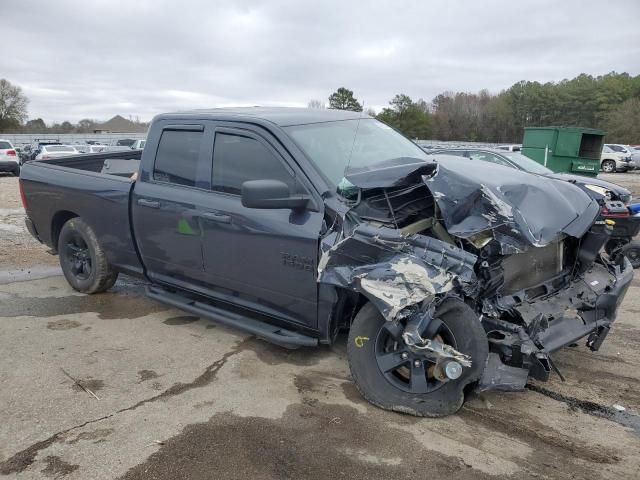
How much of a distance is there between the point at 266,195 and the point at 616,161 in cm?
3376

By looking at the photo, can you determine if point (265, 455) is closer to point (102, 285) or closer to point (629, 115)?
point (102, 285)

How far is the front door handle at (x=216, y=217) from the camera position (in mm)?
3941

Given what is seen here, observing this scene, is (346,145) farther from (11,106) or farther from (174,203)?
(11,106)

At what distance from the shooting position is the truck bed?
4.86 meters

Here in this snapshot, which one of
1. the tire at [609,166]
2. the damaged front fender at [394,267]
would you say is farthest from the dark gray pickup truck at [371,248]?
the tire at [609,166]

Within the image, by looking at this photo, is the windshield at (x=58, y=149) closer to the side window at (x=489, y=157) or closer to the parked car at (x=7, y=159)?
the parked car at (x=7, y=159)

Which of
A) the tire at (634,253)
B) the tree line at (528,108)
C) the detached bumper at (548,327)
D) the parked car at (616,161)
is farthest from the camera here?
the tree line at (528,108)

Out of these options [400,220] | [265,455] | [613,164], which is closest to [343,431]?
[265,455]

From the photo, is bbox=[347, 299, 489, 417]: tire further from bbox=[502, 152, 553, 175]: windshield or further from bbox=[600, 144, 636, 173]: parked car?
bbox=[600, 144, 636, 173]: parked car

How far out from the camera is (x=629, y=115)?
5125 cm

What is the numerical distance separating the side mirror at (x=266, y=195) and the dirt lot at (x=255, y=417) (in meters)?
1.26

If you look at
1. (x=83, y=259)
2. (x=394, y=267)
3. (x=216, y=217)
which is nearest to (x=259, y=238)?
(x=216, y=217)

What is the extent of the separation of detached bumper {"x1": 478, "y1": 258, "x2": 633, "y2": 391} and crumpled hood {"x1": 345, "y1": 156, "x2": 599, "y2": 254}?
50 cm

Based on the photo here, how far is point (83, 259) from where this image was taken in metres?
5.55
